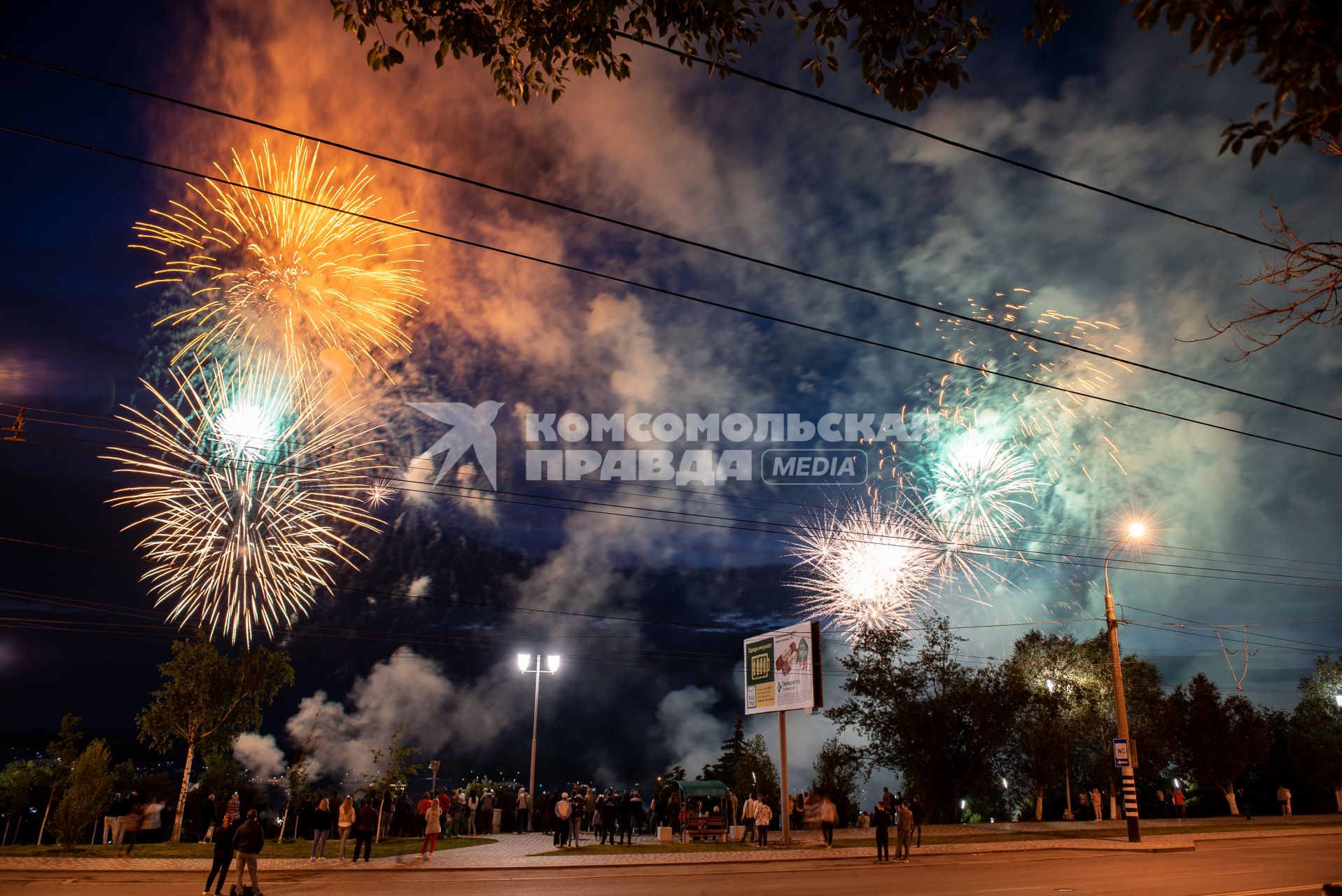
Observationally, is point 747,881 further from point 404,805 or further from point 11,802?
point 11,802

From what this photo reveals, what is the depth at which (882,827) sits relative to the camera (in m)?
23.6

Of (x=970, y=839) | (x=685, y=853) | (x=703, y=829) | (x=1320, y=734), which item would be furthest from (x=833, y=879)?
(x=1320, y=734)

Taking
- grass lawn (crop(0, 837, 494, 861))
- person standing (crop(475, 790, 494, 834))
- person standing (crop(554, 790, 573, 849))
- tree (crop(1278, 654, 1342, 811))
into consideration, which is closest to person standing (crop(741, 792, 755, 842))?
person standing (crop(554, 790, 573, 849))

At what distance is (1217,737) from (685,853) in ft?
152

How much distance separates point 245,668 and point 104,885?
28.6 meters

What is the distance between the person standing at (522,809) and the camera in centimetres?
3725

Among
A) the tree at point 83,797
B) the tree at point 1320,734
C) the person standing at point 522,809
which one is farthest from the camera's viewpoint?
the tree at point 1320,734

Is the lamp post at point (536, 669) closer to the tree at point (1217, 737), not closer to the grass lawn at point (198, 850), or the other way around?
the grass lawn at point (198, 850)

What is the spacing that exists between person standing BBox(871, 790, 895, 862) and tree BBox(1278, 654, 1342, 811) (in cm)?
4709

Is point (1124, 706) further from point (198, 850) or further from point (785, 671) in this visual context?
point (198, 850)

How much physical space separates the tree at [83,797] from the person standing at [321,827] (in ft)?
24.2

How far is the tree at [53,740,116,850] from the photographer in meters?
24.4

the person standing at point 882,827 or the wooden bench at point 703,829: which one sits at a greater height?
the person standing at point 882,827

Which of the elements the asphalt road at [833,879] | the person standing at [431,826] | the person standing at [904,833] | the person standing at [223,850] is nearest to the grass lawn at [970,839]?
the person standing at [431,826]
